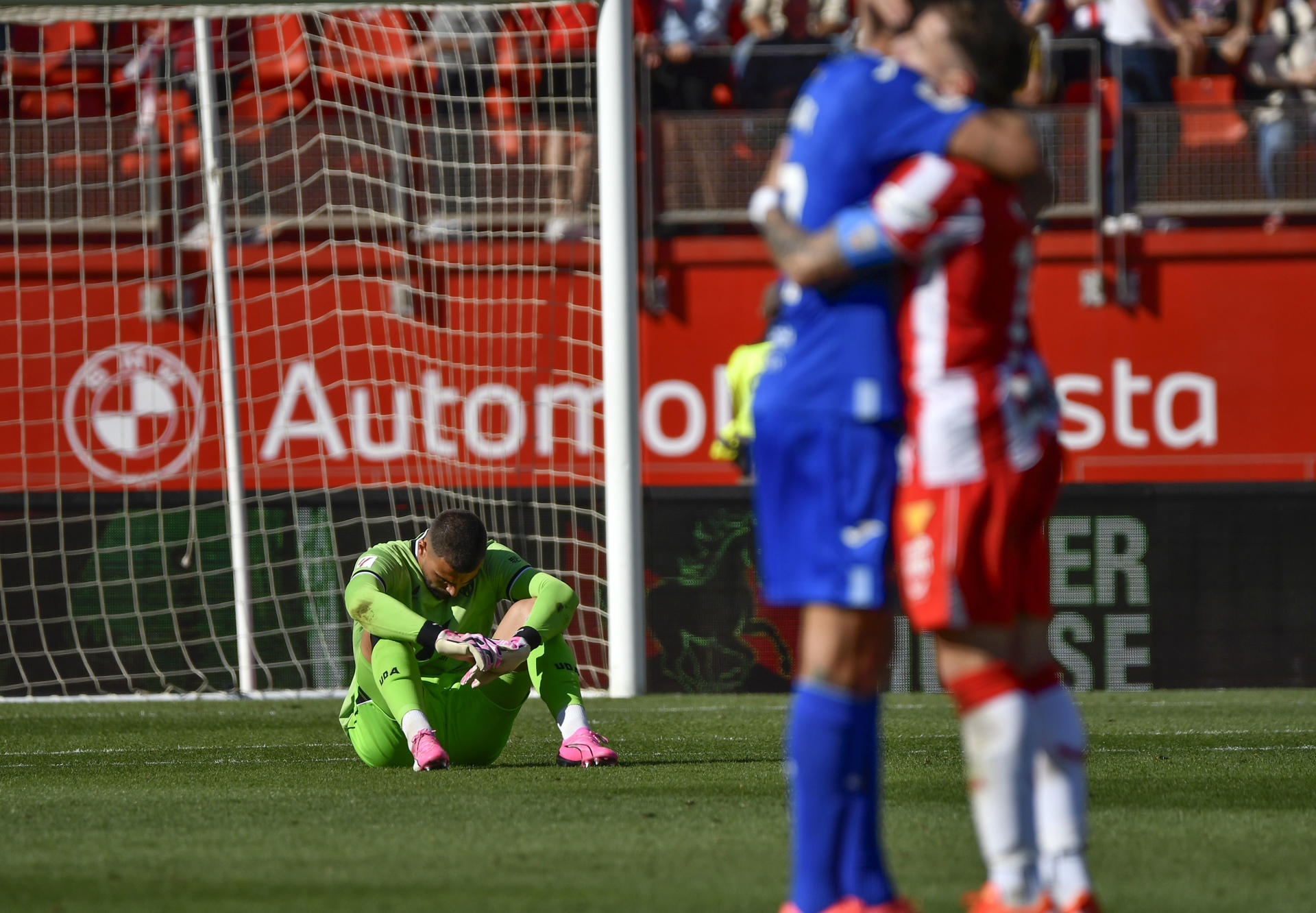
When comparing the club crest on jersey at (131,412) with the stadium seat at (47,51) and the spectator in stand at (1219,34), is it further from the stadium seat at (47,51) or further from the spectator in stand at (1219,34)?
the spectator in stand at (1219,34)

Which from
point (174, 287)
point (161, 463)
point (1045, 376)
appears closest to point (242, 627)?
point (161, 463)

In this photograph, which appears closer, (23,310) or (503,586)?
(503,586)

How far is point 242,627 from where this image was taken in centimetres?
→ 909

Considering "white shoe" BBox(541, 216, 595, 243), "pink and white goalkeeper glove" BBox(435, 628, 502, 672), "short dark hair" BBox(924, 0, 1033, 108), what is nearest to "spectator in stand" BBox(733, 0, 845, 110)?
"white shoe" BBox(541, 216, 595, 243)

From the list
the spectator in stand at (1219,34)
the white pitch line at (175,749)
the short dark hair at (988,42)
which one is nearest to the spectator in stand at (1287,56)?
the spectator in stand at (1219,34)

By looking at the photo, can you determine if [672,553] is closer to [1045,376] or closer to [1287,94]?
[1287,94]

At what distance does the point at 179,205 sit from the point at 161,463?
1425 mm

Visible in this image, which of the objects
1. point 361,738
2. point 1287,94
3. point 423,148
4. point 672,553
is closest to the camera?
point 361,738

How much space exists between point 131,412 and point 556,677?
5227 mm

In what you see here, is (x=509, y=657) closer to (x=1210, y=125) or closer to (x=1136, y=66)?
(x=1210, y=125)

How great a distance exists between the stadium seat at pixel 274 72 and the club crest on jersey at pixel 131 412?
1494mm

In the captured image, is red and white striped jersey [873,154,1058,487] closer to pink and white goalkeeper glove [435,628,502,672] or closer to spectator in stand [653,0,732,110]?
pink and white goalkeeper glove [435,628,502,672]

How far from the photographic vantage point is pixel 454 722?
576 cm

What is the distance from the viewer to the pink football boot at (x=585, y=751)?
5695 mm
